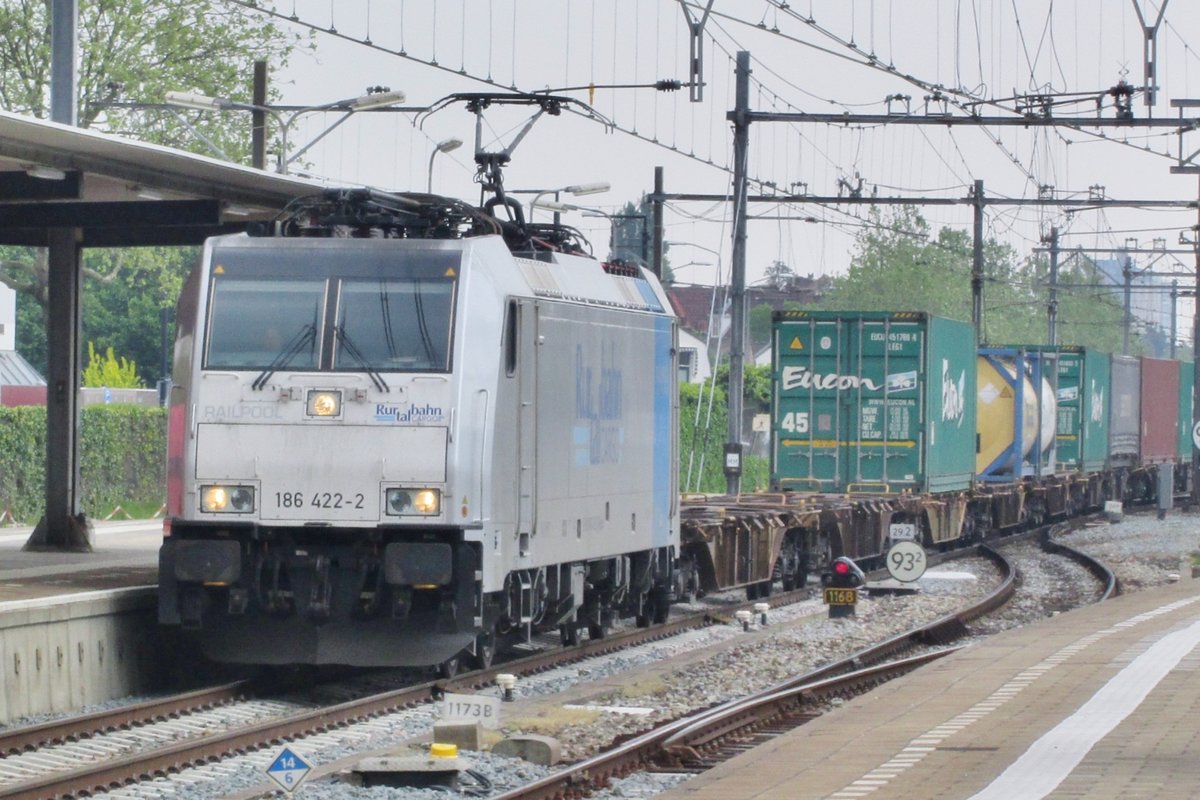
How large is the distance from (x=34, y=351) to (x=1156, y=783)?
90.2m

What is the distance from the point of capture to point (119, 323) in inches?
3423

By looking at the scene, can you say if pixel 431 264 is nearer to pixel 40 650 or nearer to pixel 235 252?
pixel 235 252

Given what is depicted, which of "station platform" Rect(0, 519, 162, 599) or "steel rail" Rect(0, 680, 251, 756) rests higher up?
"station platform" Rect(0, 519, 162, 599)

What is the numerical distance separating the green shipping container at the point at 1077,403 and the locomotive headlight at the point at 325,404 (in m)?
28.5

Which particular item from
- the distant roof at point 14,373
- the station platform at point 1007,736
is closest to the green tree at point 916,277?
the distant roof at point 14,373

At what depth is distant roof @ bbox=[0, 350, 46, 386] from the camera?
3042 inches

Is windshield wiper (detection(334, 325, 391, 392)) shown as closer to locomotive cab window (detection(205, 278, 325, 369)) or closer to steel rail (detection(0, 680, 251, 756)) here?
locomotive cab window (detection(205, 278, 325, 369))

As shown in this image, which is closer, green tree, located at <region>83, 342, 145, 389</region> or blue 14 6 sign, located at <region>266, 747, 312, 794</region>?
blue 14 6 sign, located at <region>266, 747, 312, 794</region>

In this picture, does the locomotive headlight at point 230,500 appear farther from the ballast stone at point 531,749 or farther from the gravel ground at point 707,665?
the ballast stone at point 531,749

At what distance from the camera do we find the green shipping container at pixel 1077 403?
41219 mm

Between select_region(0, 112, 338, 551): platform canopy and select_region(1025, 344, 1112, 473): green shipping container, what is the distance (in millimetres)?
24011

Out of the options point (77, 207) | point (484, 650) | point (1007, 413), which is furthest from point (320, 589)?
point (1007, 413)

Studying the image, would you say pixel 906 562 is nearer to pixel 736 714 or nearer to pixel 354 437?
pixel 736 714

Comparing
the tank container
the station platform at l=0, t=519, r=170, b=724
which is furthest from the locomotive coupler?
the tank container
